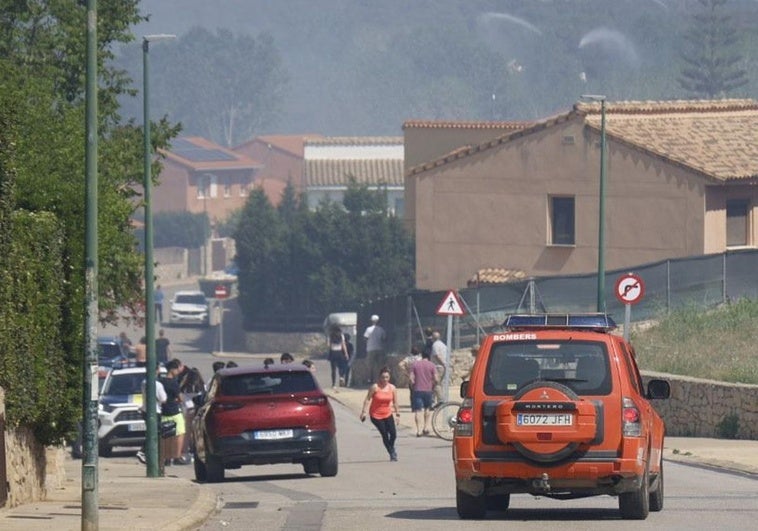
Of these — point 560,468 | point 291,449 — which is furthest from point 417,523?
point 291,449

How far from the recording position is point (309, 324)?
8162 centimetres

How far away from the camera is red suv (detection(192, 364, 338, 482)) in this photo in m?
24.7

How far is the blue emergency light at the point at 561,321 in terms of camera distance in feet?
58.1

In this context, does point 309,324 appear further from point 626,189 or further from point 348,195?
point 626,189

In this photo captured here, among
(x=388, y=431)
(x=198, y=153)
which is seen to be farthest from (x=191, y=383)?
(x=198, y=153)

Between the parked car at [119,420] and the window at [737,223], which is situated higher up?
the window at [737,223]

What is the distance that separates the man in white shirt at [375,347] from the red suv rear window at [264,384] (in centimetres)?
2498

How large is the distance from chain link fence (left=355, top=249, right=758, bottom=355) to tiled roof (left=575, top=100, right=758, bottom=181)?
659 centimetres

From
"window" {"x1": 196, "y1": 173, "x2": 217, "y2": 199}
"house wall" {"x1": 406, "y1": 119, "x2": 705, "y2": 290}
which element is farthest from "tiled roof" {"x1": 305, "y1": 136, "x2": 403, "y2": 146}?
"house wall" {"x1": 406, "y1": 119, "x2": 705, "y2": 290}

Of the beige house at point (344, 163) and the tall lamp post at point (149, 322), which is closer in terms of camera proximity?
the tall lamp post at point (149, 322)

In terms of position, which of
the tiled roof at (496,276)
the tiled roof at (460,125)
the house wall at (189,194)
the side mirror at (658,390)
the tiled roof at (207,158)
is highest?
the tiled roof at (207,158)

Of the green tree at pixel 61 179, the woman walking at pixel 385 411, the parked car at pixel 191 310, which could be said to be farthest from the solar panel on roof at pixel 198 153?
the woman walking at pixel 385 411

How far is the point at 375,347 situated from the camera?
5178 cm

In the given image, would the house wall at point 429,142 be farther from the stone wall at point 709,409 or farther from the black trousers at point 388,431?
the black trousers at point 388,431
